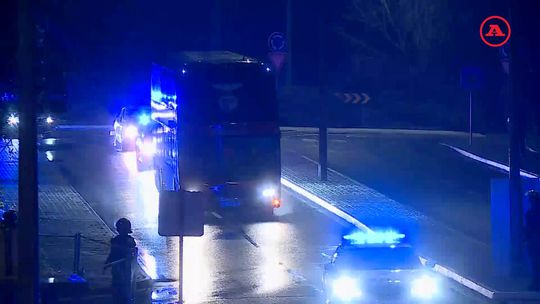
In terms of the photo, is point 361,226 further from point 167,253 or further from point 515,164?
point 515,164

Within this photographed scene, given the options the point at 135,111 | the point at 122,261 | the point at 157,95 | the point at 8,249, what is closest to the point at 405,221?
the point at 157,95

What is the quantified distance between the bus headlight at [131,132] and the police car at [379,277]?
22112 mm

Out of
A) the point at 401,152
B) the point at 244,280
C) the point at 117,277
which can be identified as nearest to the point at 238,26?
the point at 401,152

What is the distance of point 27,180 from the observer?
43.6ft

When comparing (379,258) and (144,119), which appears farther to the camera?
(144,119)

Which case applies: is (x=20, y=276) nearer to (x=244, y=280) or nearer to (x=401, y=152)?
(x=244, y=280)

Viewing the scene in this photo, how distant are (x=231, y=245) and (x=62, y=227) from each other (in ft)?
13.8

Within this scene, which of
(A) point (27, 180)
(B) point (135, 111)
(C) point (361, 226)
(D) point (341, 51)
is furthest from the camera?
(D) point (341, 51)

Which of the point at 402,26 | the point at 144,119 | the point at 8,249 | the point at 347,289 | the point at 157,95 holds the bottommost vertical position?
the point at 347,289

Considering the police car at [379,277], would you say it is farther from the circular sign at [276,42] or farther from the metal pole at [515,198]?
the circular sign at [276,42]

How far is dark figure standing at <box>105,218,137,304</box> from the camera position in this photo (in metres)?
15.4

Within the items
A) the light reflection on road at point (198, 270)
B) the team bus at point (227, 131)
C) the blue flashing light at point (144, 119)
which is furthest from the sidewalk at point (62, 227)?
the blue flashing light at point (144, 119)

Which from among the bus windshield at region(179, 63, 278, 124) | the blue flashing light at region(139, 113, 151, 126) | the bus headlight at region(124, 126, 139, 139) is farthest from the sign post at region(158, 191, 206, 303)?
the bus headlight at region(124, 126, 139, 139)

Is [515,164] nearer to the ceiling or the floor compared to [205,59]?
nearer to the floor
